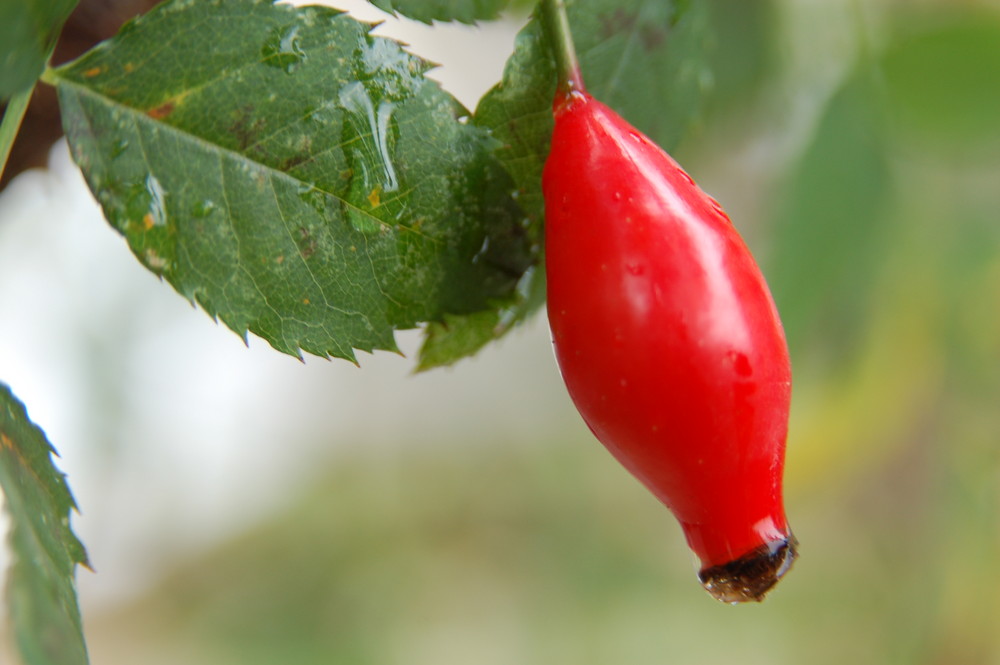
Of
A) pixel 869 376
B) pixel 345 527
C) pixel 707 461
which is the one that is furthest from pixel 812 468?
pixel 707 461

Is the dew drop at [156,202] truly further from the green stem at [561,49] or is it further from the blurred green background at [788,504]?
the blurred green background at [788,504]

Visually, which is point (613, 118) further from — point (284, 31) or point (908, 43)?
point (908, 43)

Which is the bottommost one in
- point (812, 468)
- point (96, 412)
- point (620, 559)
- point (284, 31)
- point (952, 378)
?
point (620, 559)

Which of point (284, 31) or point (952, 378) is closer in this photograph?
point (284, 31)

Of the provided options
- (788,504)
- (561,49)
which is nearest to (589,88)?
(561,49)

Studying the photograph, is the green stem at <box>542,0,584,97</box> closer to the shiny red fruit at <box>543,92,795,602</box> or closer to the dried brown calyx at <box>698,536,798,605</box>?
the shiny red fruit at <box>543,92,795,602</box>

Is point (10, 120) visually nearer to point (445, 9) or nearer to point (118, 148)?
point (118, 148)
